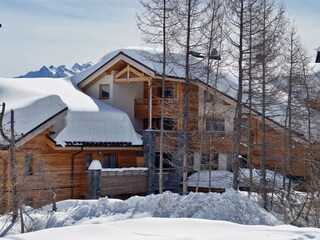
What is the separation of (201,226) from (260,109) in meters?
17.1

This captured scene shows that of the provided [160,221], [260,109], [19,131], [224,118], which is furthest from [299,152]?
[160,221]

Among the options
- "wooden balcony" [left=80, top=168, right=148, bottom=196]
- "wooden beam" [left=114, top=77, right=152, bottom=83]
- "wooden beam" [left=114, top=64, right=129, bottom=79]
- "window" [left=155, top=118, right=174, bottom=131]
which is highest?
"wooden beam" [left=114, top=64, right=129, bottom=79]

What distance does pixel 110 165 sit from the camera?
25.4m

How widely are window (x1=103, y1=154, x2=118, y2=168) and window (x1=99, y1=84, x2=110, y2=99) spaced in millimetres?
3911

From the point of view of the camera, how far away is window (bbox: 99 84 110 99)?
91.6 ft

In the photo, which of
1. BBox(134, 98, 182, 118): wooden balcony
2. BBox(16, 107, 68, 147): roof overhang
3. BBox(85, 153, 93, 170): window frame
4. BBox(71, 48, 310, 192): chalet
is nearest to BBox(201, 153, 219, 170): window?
BBox(71, 48, 310, 192): chalet

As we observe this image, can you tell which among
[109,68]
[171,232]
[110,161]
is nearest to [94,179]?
[110,161]

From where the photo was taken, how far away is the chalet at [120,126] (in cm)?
2231

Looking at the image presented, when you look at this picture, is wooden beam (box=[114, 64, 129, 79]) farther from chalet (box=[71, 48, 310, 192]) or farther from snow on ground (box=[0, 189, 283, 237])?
snow on ground (box=[0, 189, 283, 237])

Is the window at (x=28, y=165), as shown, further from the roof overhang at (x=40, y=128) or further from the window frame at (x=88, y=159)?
the window frame at (x=88, y=159)

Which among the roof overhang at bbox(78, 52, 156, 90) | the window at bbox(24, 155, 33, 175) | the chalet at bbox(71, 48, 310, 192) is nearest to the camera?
the window at bbox(24, 155, 33, 175)

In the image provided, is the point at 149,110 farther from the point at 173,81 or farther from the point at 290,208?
the point at 290,208

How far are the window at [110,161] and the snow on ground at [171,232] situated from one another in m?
18.1

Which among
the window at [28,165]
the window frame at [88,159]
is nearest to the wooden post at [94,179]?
the window frame at [88,159]
